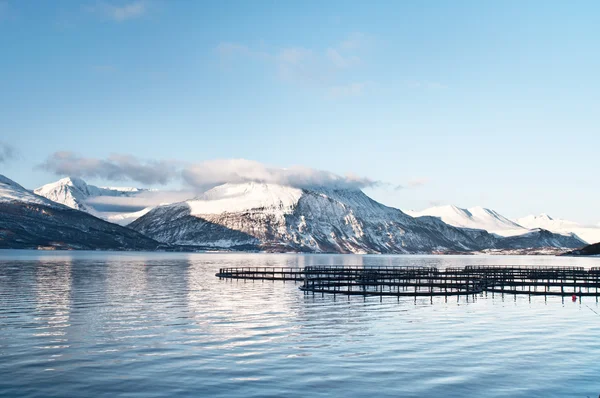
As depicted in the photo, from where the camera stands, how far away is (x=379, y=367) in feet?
111

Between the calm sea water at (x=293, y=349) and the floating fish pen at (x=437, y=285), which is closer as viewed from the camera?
the calm sea water at (x=293, y=349)

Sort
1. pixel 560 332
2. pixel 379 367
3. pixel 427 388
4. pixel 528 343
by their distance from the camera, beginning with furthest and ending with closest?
1. pixel 560 332
2. pixel 528 343
3. pixel 379 367
4. pixel 427 388

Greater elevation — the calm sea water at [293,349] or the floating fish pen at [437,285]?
the floating fish pen at [437,285]

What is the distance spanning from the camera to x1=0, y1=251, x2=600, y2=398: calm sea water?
96.4ft

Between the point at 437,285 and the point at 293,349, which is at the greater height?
the point at 437,285

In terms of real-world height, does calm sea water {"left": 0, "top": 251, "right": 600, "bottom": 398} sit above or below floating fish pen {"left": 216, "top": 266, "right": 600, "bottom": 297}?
below

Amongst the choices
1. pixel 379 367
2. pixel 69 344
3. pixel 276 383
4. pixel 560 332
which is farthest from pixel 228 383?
pixel 560 332

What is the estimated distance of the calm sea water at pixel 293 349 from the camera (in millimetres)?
29375

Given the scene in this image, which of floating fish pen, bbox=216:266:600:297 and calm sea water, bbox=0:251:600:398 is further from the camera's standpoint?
floating fish pen, bbox=216:266:600:297

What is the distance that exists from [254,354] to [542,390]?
53.9ft

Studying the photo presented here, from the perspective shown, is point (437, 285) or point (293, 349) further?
point (437, 285)

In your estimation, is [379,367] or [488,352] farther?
[488,352]

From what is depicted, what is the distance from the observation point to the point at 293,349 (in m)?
39.0

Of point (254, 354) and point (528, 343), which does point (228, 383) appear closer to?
point (254, 354)
